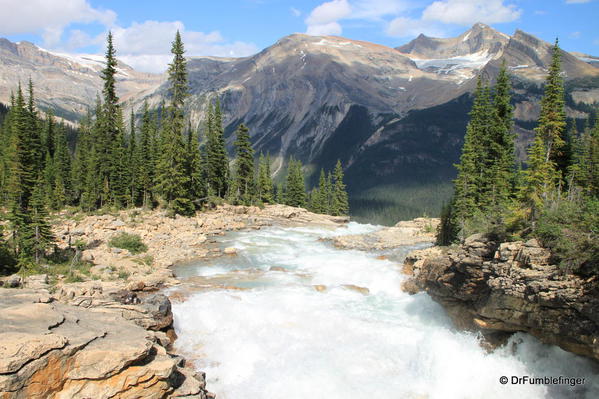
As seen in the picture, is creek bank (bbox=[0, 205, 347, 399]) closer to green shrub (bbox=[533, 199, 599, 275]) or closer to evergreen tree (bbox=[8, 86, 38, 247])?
evergreen tree (bbox=[8, 86, 38, 247])

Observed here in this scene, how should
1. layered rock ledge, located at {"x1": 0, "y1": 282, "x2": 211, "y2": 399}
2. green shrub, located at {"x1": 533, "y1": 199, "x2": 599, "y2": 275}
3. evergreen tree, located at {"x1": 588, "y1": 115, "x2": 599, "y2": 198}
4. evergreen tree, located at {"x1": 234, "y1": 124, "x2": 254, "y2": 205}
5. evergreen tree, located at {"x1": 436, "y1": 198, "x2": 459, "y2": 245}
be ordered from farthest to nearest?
evergreen tree, located at {"x1": 234, "y1": 124, "x2": 254, "y2": 205}, evergreen tree, located at {"x1": 436, "y1": 198, "x2": 459, "y2": 245}, evergreen tree, located at {"x1": 588, "y1": 115, "x2": 599, "y2": 198}, green shrub, located at {"x1": 533, "y1": 199, "x2": 599, "y2": 275}, layered rock ledge, located at {"x1": 0, "y1": 282, "x2": 211, "y2": 399}

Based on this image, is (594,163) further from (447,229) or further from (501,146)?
(447,229)

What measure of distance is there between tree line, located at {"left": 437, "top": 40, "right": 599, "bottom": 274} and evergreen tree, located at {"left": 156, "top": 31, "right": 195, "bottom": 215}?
2974cm

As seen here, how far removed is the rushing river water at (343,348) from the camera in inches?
536

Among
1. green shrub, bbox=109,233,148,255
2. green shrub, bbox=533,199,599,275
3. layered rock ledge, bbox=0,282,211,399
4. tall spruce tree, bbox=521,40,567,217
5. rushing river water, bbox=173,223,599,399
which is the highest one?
tall spruce tree, bbox=521,40,567,217

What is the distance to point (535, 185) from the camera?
19859mm

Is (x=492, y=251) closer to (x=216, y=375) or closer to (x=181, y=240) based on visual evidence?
(x=216, y=375)

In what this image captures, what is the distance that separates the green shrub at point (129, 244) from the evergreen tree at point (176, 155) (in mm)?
14360

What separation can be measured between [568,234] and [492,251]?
3.65 m

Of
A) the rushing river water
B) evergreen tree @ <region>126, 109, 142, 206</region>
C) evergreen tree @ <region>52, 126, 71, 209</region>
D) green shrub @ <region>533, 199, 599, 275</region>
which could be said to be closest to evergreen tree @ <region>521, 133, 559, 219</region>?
green shrub @ <region>533, 199, 599, 275</region>

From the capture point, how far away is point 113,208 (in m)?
47.5

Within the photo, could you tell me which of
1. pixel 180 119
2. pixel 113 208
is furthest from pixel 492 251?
pixel 113 208

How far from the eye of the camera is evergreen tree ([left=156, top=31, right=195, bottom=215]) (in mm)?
45500

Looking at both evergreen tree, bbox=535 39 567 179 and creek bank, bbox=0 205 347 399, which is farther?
evergreen tree, bbox=535 39 567 179
